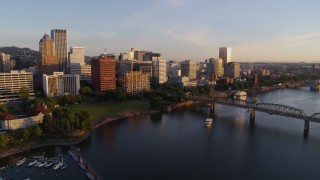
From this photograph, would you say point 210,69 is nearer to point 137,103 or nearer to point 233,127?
point 137,103

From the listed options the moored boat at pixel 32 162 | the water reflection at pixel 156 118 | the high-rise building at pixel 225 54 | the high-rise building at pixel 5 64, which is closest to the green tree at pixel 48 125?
the moored boat at pixel 32 162

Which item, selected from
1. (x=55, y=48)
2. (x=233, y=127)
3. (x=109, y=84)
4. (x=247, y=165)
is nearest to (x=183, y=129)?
(x=233, y=127)

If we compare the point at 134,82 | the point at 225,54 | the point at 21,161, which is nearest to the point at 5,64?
the point at 134,82

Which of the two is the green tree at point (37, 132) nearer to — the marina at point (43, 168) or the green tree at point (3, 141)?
the green tree at point (3, 141)

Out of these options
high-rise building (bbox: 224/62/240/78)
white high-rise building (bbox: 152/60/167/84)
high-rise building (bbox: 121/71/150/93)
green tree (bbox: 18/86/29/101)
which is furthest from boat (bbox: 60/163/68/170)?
high-rise building (bbox: 224/62/240/78)

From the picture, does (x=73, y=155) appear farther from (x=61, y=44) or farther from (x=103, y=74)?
(x=61, y=44)

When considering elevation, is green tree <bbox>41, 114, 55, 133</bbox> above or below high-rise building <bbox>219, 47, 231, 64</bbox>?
below

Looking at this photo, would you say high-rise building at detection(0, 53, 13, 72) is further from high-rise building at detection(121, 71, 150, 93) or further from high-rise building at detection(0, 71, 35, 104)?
high-rise building at detection(121, 71, 150, 93)
